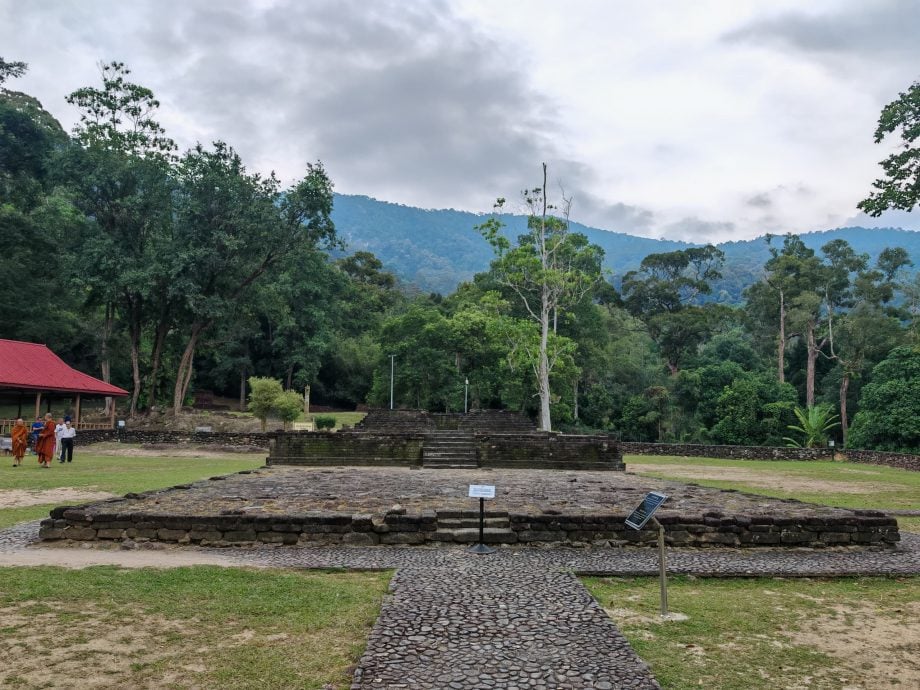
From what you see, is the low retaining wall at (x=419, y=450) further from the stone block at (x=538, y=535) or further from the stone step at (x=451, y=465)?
the stone block at (x=538, y=535)

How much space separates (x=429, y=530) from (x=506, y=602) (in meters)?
2.41

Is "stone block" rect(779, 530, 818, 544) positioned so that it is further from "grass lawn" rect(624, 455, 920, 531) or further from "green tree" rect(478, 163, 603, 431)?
"green tree" rect(478, 163, 603, 431)

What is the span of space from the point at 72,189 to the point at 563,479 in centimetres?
2909

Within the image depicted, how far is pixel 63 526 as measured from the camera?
6789 mm

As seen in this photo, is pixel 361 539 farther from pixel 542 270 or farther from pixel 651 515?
pixel 542 270

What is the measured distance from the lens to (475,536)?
6.98 m

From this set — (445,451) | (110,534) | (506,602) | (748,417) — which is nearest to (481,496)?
(506,602)

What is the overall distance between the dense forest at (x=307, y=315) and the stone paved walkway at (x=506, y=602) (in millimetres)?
20651

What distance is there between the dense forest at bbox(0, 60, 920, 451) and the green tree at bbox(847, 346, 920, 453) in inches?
3.3

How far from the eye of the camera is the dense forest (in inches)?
1142

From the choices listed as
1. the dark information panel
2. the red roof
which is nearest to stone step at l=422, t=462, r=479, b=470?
the dark information panel

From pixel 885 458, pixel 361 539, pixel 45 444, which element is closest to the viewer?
pixel 361 539

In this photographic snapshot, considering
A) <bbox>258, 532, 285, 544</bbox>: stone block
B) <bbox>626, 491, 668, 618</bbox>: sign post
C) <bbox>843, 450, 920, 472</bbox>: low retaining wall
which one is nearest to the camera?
<bbox>626, 491, 668, 618</bbox>: sign post

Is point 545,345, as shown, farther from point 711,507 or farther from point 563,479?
point 711,507
